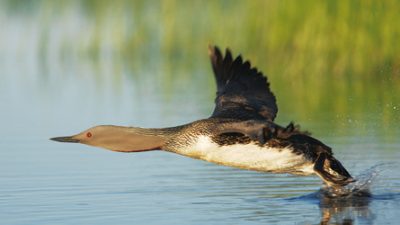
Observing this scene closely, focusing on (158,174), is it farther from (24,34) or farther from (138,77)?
(24,34)

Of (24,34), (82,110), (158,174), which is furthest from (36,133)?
(24,34)

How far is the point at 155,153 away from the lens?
1195cm

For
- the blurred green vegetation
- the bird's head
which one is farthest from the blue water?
the blurred green vegetation

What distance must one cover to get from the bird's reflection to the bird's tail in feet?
0.47

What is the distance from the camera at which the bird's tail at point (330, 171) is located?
29.8ft

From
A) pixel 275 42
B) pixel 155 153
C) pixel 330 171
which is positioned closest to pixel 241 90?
pixel 330 171

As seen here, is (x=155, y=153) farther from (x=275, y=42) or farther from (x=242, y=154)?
(x=275, y=42)

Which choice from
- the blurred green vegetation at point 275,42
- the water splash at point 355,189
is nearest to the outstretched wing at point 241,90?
the water splash at point 355,189

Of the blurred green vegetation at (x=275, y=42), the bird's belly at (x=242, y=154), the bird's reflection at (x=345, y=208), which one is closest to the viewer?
the bird's reflection at (x=345, y=208)

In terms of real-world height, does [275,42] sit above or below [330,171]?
above

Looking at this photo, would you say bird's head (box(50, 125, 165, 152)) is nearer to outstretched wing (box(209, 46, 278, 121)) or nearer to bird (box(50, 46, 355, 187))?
bird (box(50, 46, 355, 187))

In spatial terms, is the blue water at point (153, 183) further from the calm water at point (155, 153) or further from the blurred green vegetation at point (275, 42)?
the blurred green vegetation at point (275, 42)

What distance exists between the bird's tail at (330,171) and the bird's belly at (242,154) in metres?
0.24

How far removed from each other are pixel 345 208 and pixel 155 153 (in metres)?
3.37
